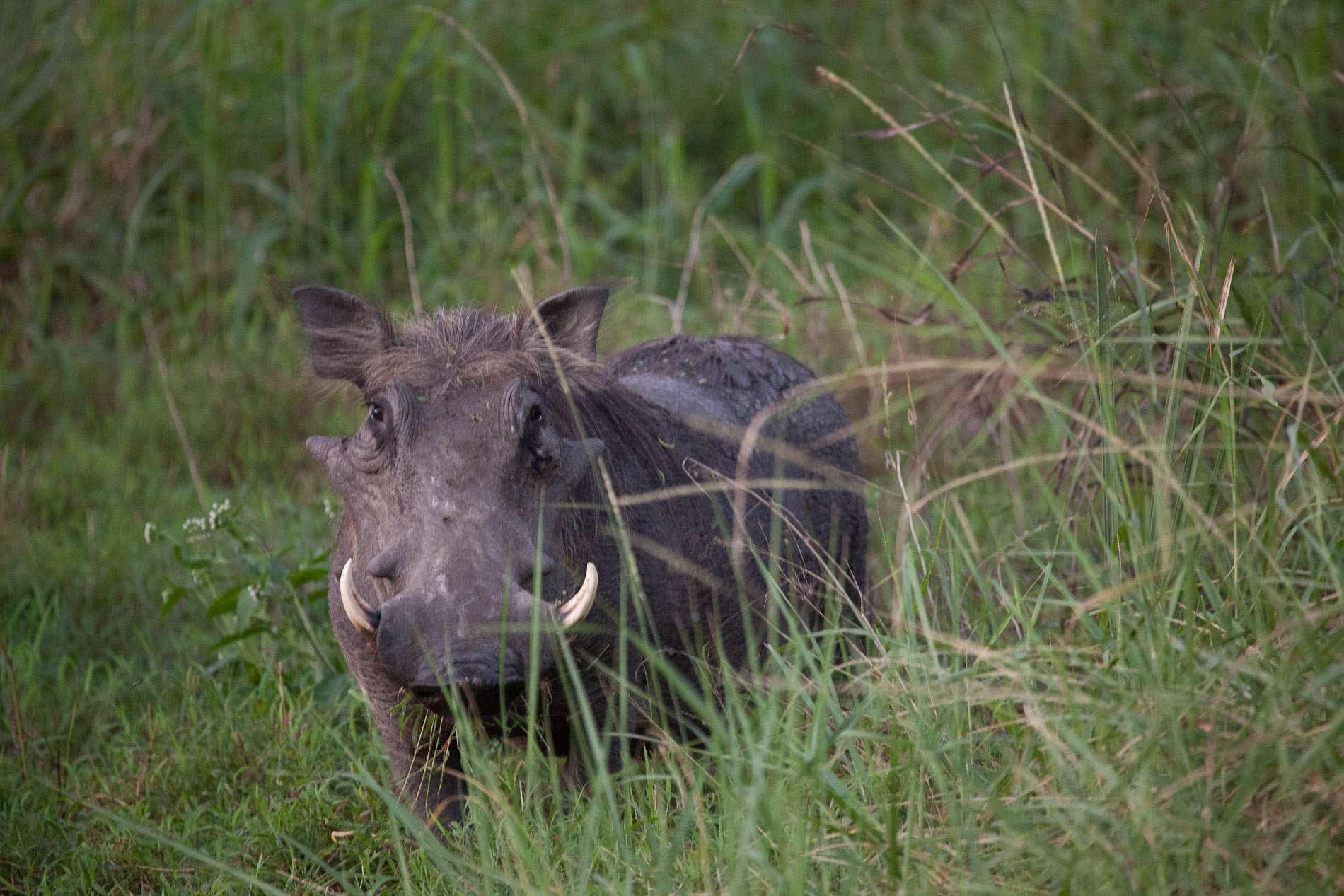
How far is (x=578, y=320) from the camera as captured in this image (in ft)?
9.23

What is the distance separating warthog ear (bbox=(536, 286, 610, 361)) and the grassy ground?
0.60 meters

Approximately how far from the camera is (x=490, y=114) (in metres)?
6.33

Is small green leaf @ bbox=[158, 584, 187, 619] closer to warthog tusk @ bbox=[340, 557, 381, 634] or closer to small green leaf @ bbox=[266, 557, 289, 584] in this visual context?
small green leaf @ bbox=[266, 557, 289, 584]

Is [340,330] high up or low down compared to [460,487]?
up

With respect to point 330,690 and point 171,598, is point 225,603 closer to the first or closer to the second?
point 171,598

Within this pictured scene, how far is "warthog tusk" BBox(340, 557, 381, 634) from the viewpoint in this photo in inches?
88.0

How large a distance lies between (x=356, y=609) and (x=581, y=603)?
0.38 metres

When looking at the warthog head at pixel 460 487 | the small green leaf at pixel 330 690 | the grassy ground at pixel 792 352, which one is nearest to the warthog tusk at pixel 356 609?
the warthog head at pixel 460 487

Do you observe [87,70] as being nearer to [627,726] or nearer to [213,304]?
[213,304]

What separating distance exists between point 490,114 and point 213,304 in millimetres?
1621

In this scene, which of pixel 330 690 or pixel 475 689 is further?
pixel 330 690

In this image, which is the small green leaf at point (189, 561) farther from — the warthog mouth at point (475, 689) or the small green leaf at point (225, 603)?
the warthog mouth at point (475, 689)

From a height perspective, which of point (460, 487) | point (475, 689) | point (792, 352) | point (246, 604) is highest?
point (460, 487)

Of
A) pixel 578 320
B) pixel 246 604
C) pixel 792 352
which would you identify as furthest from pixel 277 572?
pixel 792 352
